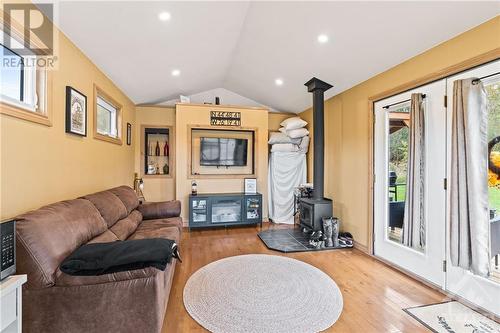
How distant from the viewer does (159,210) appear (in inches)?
145

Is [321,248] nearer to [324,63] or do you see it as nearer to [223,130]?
[324,63]

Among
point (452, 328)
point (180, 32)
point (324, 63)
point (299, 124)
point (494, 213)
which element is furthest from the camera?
point (299, 124)

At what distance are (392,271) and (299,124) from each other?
317 centimetres

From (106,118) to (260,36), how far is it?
8.43 feet

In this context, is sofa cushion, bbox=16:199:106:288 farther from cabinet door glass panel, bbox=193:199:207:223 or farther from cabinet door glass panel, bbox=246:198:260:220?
cabinet door glass panel, bbox=246:198:260:220

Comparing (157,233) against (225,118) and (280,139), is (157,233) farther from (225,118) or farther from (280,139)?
(280,139)

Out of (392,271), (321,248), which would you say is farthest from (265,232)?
(392,271)

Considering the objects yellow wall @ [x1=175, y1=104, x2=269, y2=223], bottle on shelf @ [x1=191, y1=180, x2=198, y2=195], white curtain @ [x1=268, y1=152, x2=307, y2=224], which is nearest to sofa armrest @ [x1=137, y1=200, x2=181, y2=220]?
bottle on shelf @ [x1=191, y1=180, x2=198, y2=195]

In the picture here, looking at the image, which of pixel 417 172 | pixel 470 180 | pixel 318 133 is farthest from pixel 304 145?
pixel 470 180

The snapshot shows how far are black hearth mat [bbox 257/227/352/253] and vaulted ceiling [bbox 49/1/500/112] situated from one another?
8.45 ft

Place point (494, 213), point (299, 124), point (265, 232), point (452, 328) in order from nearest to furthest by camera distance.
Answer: point (452, 328), point (494, 213), point (265, 232), point (299, 124)

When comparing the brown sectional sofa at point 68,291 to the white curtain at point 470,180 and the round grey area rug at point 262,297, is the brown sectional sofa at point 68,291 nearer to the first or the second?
the round grey area rug at point 262,297

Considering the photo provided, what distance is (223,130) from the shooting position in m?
5.20

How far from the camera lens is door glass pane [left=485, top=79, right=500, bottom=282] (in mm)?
2084
